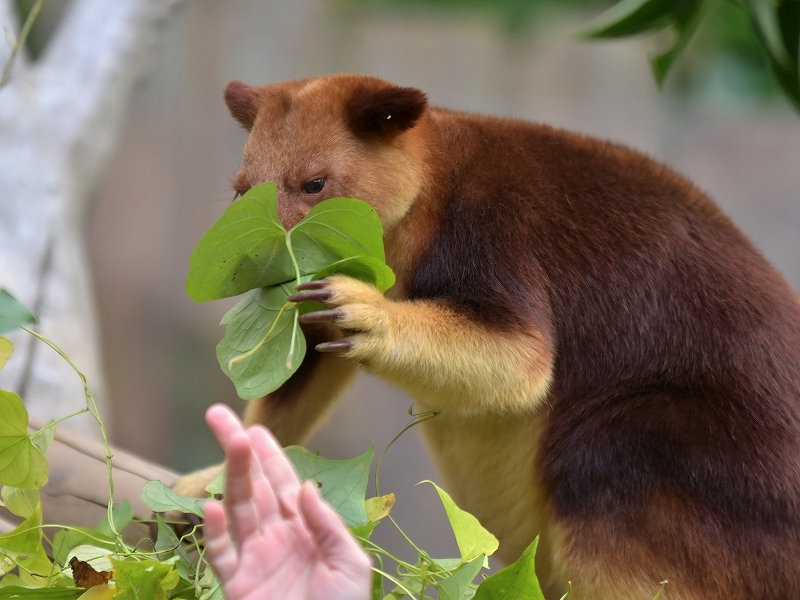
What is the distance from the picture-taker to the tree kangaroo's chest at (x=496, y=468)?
6.61 ft

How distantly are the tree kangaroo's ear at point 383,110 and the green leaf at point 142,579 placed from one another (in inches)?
40.6

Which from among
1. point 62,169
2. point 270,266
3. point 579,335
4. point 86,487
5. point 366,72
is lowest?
point 86,487

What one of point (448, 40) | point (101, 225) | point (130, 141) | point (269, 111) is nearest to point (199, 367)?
point (101, 225)

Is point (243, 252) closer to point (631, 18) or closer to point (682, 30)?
point (631, 18)

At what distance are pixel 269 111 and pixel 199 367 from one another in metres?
4.65

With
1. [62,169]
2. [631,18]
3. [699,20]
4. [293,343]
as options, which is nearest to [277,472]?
[293,343]

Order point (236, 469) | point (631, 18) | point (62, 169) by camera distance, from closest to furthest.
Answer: point (236, 469)
point (631, 18)
point (62, 169)

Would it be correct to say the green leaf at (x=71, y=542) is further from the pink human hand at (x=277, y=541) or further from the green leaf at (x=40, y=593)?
the pink human hand at (x=277, y=541)

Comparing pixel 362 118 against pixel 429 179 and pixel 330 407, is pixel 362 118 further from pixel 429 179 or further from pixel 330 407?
pixel 330 407

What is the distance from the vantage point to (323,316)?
1465 mm

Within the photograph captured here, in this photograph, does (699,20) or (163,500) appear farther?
(699,20)

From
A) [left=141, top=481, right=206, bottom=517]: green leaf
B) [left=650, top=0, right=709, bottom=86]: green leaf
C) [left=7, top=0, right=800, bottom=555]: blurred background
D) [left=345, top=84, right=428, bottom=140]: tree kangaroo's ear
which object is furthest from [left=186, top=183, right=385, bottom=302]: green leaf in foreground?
[left=7, top=0, right=800, bottom=555]: blurred background

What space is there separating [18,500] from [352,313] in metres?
0.93

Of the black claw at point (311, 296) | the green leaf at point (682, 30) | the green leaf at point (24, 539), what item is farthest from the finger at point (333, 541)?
the green leaf at point (682, 30)
